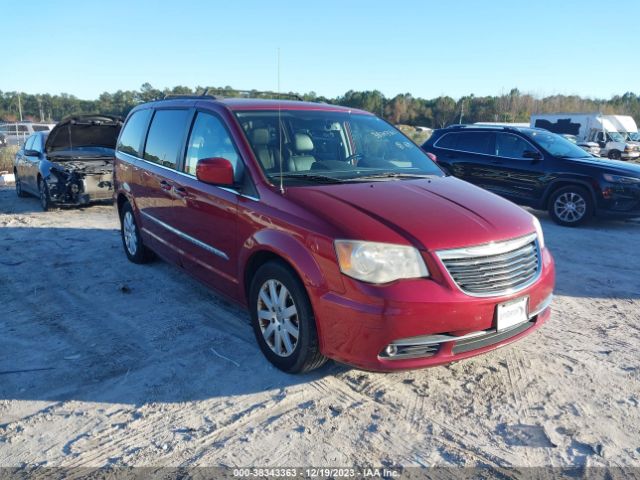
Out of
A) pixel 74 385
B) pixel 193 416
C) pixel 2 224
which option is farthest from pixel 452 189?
pixel 2 224

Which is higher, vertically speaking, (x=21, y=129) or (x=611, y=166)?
(x=21, y=129)

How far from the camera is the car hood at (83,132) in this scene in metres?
9.87

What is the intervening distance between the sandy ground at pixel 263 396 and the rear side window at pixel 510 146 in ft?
16.4

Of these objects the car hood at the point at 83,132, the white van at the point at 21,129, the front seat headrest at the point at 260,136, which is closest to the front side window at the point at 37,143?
the car hood at the point at 83,132

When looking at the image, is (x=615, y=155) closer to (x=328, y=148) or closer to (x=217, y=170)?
(x=328, y=148)

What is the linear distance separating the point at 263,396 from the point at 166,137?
2.90 meters

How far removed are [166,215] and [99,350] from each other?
153 cm

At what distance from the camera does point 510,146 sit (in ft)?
31.5

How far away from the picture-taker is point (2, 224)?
848 cm

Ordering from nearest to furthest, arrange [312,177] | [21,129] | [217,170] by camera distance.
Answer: [217,170], [312,177], [21,129]

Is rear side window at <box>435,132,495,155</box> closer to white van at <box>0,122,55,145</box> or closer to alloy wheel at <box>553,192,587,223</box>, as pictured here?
alloy wheel at <box>553,192,587,223</box>

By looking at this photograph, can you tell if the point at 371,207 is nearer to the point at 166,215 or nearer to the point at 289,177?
the point at 289,177

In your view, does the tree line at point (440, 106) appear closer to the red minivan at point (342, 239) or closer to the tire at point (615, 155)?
the tire at point (615, 155)

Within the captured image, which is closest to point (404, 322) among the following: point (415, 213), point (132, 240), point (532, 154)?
point (415, 213)
